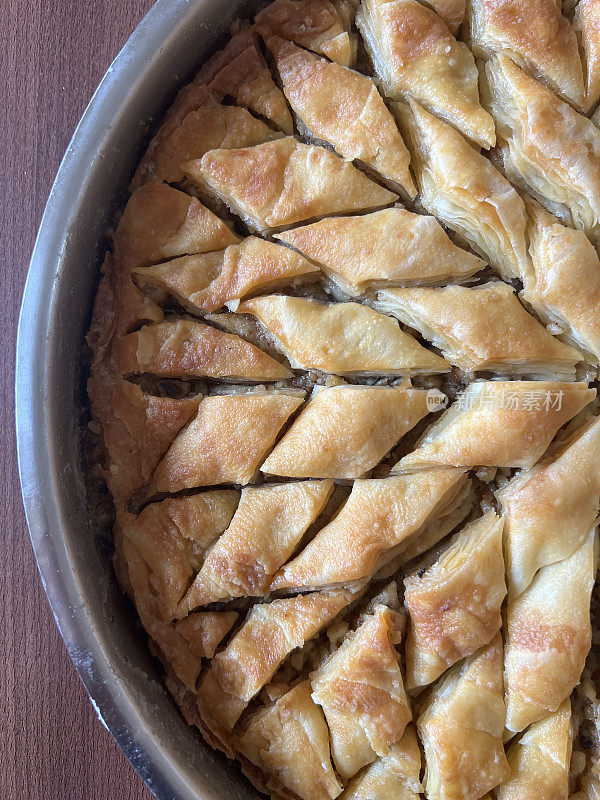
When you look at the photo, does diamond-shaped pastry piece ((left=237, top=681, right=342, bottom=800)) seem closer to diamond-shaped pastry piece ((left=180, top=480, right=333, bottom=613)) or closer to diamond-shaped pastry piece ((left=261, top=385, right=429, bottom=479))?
diamond-shaped pastry piece ((left=180, top=480, right=333, bottom=613))

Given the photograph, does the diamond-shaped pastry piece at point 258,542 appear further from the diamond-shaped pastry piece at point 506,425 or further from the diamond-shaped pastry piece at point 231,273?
the diamond-shaped pastry piece at point 231,273

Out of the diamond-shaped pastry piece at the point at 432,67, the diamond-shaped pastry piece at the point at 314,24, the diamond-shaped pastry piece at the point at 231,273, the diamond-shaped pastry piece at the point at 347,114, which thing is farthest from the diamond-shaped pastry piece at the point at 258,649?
the diamond-shaped pastry piece at the point at 314,24

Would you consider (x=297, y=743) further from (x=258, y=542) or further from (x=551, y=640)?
(x=551, y=640)

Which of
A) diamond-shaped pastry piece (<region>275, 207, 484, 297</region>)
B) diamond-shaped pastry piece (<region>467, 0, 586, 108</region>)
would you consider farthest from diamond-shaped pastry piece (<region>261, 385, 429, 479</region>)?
diamond-shaped pastry piece (<region>467, 0, 586, 108</region>)

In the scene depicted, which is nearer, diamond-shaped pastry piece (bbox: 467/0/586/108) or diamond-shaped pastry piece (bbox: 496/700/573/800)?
diamond-shaped pastry piece (bbox: 496/700/573/800)

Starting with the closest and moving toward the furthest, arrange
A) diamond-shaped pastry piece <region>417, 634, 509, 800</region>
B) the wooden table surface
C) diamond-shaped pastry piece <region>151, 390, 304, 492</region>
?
diamond-shaped pastry piece <region>417, 634, 509, 800</region>
diamond-shaped pastry piece <region>151, 390, 304, 492</region>
the wooden table surface

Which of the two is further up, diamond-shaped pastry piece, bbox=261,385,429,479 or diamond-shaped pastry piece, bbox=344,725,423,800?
diamond-shaped pastry piece, bbox=261,385,429,479

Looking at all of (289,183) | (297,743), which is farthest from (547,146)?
(297,743)
